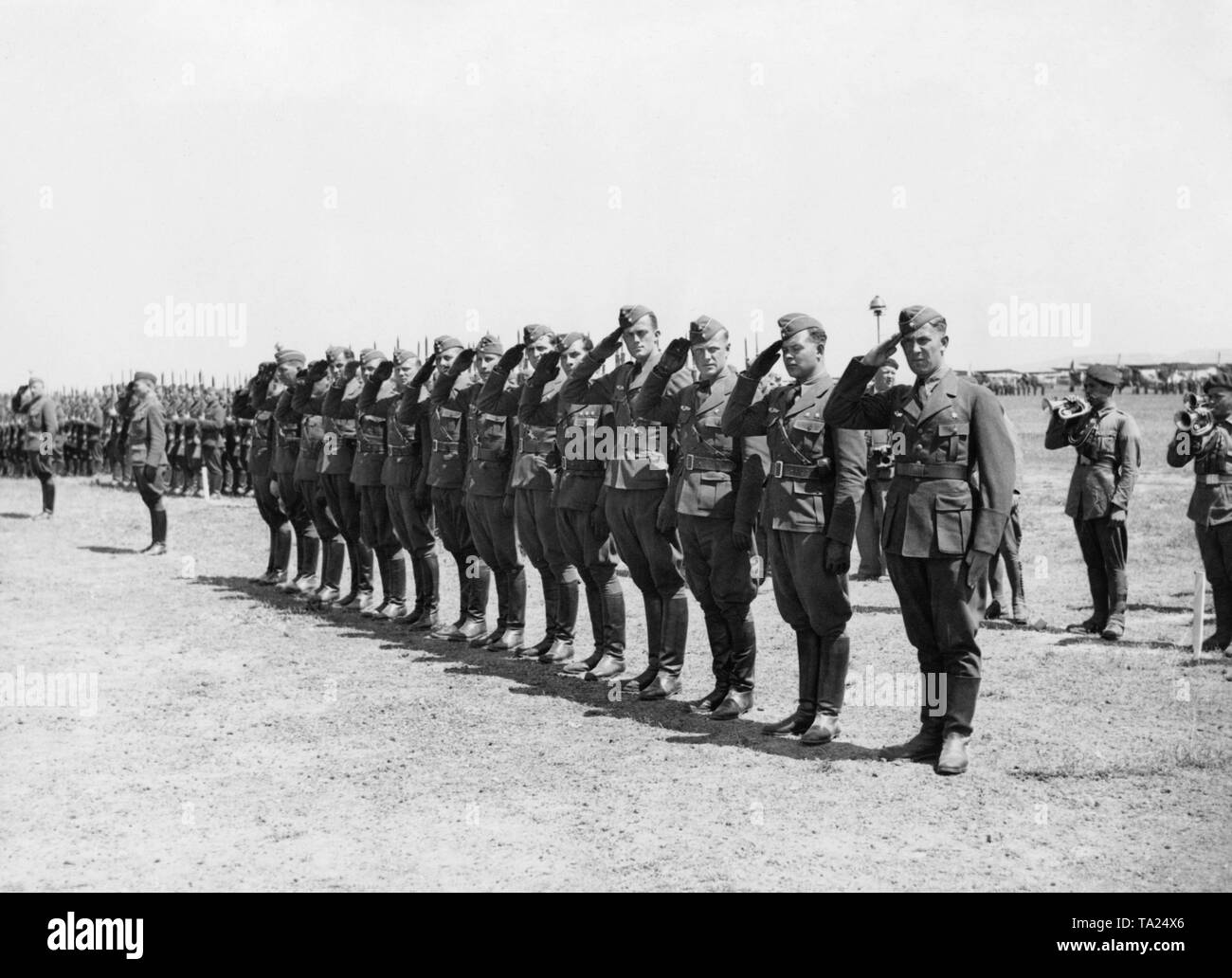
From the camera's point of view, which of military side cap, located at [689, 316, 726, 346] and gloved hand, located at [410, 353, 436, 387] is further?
gloved hand, located at [410, 353, 436, 387]

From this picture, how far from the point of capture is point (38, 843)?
5.90 meters

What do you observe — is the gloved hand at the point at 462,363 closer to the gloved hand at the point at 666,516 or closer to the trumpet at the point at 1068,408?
the gloved hand at the point at 666,516

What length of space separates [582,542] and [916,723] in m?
2.63

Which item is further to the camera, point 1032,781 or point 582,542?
point 582,542

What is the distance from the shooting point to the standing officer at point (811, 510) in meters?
7.16

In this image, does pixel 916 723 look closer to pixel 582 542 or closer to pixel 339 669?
pixel 582 542

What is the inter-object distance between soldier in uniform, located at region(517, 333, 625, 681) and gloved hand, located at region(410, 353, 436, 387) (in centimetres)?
175

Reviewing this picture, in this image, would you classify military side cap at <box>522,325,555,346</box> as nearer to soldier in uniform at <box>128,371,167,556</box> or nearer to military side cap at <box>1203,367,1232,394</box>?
military side cap at <box>1203,367,1232,394</box>

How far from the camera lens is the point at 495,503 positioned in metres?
10.4

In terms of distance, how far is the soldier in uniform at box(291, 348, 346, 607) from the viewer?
42.7ft

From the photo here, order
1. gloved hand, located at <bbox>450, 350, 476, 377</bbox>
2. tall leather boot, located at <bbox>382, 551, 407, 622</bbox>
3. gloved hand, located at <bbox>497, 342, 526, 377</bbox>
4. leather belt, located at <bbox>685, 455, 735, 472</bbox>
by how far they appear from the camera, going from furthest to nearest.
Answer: tall leather boot, located at <bbox>382, 551, 407, 622</bbox> < gloved hand, located at <bbox>450, 350, 476, 377</bbox> < gloved hand, located at <bbox>497, 342, 526, 377</bbox> < leather belt, located at <bbox>685, 455, 735, 472</bbox>

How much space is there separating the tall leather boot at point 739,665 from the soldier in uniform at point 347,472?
5.34 metres

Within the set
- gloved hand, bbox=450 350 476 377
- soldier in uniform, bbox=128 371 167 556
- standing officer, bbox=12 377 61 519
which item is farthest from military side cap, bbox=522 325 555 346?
standing officer, bbox=12 377 61 519

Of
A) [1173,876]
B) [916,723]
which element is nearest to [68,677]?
[916,723]
